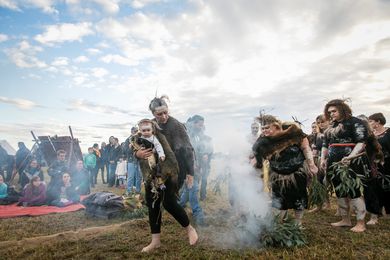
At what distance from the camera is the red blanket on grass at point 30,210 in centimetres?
826

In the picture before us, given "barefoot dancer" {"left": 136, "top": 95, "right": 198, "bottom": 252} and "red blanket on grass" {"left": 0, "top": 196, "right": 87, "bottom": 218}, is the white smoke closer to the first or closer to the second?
"barefoot dancer" {"left": 136, "top": 95, "right": 198, "bottom": 252}

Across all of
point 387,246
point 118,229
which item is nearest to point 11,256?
point 118,229

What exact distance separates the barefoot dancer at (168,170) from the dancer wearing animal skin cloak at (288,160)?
1355mm

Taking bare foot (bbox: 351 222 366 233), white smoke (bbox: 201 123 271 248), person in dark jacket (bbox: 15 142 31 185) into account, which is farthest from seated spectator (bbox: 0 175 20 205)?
bare foot (bbox: 351 222 366 233)

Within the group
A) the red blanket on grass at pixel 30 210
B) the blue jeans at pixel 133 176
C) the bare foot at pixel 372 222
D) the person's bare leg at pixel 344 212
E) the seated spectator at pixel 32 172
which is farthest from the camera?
the seated spectator at pixel 32 172

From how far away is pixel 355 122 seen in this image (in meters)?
5.61

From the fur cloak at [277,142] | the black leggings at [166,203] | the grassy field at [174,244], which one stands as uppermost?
the fur cloak at [277,142]

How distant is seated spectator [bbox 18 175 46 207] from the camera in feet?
31.7

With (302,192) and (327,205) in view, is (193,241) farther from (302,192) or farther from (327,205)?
(327,205)

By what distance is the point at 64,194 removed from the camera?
1023 centimetres

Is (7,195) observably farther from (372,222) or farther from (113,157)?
(372,222)

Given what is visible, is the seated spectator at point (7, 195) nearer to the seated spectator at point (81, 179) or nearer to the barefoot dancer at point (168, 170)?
the seated spectator at point (81, 179)

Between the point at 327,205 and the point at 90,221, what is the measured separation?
232 inches

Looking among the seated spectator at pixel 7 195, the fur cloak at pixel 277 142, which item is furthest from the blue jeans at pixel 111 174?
the fur cloak at pixel 277 142
